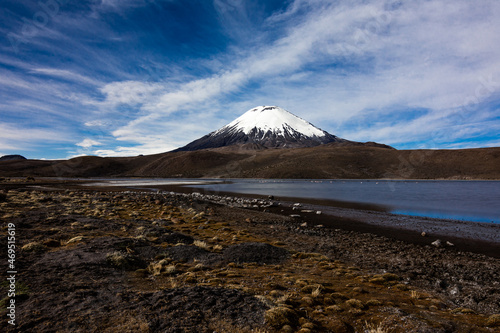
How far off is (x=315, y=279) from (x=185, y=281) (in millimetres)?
4454

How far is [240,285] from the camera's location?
24.9ft

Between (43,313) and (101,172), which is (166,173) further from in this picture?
(43,313)

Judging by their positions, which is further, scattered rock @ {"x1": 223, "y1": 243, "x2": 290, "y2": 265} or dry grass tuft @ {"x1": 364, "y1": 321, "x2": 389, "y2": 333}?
scattered rock @ {"x1": 223, "y1": 243, "x2": 290, "y2": 265}

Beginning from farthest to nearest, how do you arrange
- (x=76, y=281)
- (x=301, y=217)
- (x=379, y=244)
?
1. (x=301, y=217)
2. (x=379, y=244)
3. (x=76, y=281)

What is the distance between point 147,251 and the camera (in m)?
10.7

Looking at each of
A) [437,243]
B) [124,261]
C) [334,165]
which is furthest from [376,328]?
[334,165]

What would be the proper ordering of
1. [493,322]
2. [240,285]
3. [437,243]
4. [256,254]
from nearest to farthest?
[493,322], [240,285], [256,254], [437,243]

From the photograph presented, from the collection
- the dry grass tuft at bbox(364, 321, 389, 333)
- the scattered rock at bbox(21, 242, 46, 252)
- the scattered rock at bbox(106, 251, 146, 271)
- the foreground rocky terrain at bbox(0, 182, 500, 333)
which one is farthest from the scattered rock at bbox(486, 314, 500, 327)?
the scattered rock at bbox(21, 242, 46, 252)

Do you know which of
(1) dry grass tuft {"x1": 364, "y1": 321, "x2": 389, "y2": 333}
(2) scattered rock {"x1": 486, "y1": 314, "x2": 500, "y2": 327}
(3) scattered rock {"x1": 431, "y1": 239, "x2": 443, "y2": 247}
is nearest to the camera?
(1) dry grass tuft {"x1": 364, "y1": 321, "x2": 389, "y2": 333}

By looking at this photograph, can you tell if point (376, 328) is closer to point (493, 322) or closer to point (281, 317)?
point (281, 317)

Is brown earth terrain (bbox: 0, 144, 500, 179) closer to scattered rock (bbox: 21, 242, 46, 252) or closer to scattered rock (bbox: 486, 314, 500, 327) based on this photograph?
scattered rock (bbox: 21, 242, 46, 252)

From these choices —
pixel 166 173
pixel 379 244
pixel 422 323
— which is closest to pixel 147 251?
pixel 422 323

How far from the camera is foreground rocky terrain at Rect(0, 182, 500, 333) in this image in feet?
17.4

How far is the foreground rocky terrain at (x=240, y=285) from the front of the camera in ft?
17.4
